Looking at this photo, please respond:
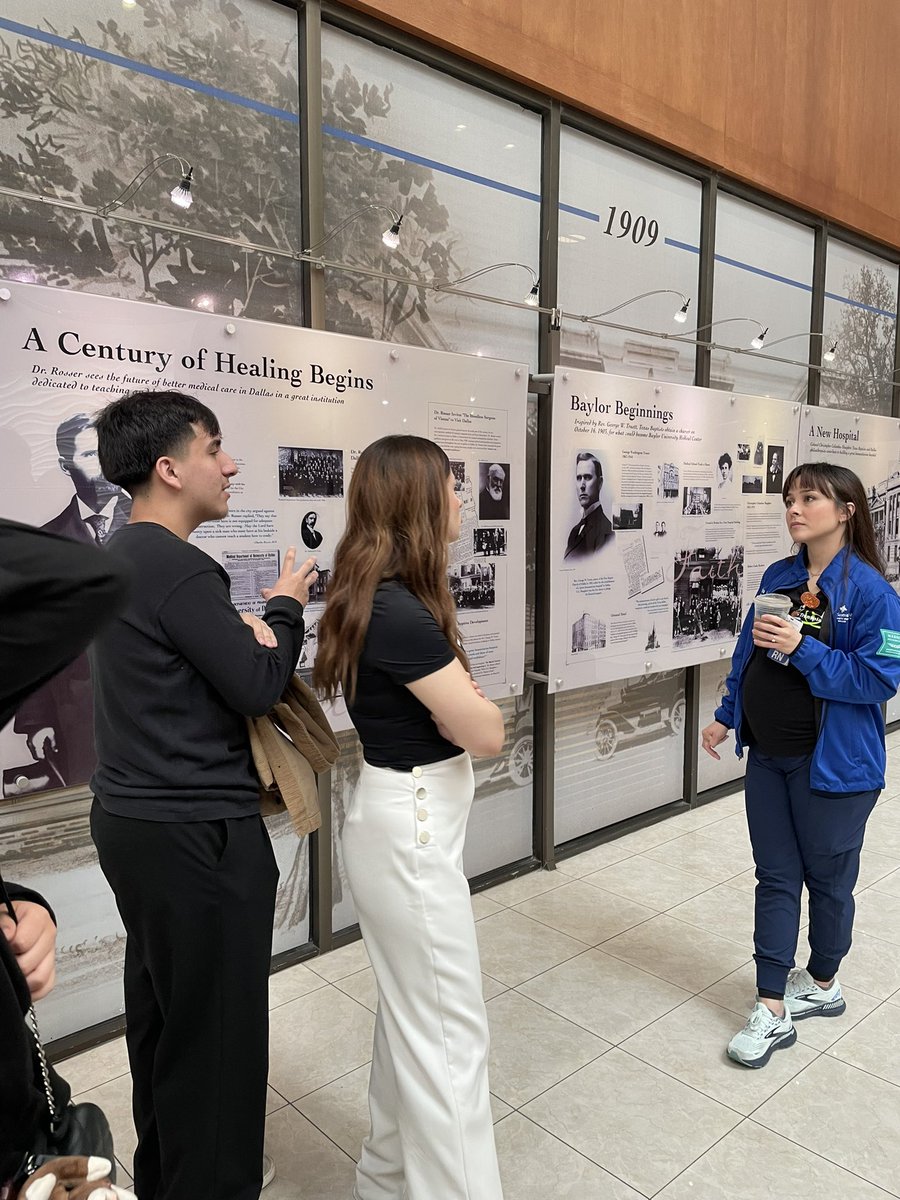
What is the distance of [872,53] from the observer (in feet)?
17.6

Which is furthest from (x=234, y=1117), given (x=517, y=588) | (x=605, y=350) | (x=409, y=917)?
(x=605, y=350)

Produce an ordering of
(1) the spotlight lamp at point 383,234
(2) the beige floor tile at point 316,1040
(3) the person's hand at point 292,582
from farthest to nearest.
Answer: (1) the spotlight lamp at point 383,234, (2) the beige floor tile at point 316,1040, (3) the person's hand at point 292,582

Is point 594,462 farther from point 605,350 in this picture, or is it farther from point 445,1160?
point 445,1160

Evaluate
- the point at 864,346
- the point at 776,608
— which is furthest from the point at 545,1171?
the point at 864,346

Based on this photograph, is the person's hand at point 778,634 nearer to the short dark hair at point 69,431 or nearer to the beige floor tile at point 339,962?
the beige floor tile at point 339,962

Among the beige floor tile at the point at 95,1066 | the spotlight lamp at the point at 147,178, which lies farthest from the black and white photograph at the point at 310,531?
the beige floor tile at the point at 95,1066

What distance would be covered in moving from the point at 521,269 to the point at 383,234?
2.52 feet

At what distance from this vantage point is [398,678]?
5.38 feet

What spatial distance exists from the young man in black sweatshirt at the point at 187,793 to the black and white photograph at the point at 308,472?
1.17 meters

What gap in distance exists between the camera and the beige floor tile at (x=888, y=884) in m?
3.74

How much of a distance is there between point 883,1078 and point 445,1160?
1.50 meters

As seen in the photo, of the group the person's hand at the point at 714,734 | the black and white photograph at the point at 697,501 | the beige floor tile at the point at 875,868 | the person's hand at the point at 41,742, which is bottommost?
the beige floor tile at the point at 875,868

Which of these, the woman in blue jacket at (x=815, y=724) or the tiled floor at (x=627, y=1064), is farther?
the woman in blue jacket at (x=815, y=724)

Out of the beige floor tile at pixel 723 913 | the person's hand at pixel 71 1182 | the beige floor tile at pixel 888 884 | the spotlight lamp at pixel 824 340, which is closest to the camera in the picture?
the person's hand at pixel 71 1182
